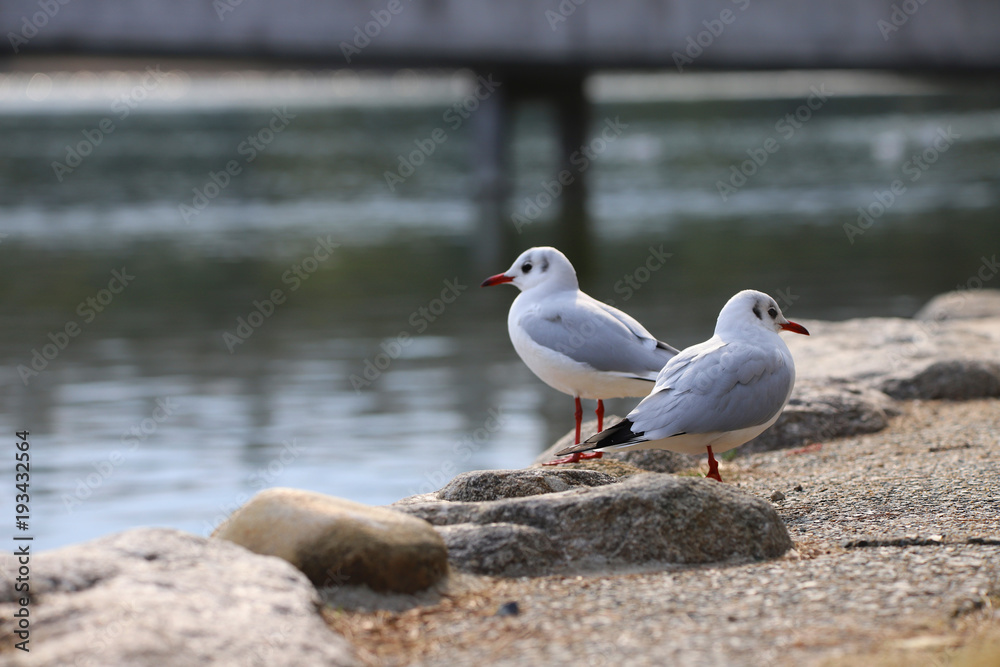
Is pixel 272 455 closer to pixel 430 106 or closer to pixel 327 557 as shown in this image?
pixel 327 557

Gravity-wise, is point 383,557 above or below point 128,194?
below

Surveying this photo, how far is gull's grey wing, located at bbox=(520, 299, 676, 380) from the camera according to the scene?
6742 mm

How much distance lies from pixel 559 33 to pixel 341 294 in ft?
45.9

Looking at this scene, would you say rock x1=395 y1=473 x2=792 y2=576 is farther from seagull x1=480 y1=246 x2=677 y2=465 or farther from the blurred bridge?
the blurred bridge

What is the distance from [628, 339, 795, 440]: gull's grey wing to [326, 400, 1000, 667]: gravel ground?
58 centimetres

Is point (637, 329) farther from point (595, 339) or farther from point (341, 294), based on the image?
point (341, 294)

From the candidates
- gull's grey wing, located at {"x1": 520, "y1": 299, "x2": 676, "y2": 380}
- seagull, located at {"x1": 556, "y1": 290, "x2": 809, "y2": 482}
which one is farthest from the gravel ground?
gull's grey wing, located at {"x1": 520, "y1": 299, "x2": 676, "y2": 380}

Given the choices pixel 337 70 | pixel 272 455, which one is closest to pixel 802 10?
pixel 337 70

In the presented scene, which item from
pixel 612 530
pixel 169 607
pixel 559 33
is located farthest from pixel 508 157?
pixel 169 607

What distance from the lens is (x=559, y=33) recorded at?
3047cm

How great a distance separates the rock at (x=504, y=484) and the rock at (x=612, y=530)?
1.36ft

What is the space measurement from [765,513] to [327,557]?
1853 millimetres

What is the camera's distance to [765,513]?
4.99 meters

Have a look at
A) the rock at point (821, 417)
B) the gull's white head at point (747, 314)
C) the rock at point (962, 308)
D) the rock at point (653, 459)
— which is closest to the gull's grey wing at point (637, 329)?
the rock at point (653, 459)
